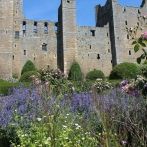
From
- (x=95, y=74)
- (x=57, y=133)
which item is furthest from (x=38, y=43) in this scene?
(x=57, y=133)

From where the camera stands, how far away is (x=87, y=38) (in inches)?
1818

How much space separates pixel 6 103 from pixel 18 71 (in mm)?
32835

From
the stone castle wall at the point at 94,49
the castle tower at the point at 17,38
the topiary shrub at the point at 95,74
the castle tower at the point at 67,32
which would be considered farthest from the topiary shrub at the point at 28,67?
the stone castle wall at the point at 94,49

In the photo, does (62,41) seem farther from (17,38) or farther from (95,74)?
(95,74)

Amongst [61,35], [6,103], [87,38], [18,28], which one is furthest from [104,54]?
[6,103]

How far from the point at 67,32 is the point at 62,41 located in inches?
42.6

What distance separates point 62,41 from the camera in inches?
1718

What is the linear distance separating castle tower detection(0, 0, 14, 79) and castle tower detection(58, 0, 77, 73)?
5.48 metres

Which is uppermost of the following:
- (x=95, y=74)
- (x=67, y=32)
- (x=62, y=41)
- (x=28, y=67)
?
(x=67, y=32)

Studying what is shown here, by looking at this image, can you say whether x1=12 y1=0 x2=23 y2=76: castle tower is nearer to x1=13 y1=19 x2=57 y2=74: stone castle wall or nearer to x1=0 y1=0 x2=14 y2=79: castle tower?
x1=13 y1=19 x2=57 y2=74: stone castle wall

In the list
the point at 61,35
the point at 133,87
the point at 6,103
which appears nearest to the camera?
the point at 133,87

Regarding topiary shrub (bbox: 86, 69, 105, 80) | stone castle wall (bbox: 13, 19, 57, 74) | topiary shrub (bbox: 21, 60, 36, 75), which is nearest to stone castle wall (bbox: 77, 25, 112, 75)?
topiary shrub (bbox: 86, 69, 105, 80)

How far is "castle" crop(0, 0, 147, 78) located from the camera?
41.2 m

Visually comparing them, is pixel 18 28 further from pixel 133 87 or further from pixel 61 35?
pixel 133 87
